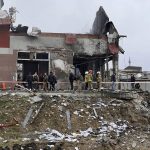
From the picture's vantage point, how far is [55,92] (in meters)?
28.5

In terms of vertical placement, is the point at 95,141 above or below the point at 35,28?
below

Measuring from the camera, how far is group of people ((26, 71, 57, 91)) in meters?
30.3

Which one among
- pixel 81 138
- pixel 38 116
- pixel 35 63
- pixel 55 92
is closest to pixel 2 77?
pixel 35 63

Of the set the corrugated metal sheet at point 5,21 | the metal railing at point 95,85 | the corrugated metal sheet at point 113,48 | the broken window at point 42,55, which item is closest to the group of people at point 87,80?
the metal railing at point 95,85

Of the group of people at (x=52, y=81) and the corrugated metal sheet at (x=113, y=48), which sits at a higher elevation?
the corrugated metal sheet at (x=113, y=48)

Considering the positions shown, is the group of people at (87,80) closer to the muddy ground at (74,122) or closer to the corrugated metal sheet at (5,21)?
the muddy ground at (74,122)

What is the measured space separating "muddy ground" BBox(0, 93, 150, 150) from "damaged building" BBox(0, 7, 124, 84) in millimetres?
6111

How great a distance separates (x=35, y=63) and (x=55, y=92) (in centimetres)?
654

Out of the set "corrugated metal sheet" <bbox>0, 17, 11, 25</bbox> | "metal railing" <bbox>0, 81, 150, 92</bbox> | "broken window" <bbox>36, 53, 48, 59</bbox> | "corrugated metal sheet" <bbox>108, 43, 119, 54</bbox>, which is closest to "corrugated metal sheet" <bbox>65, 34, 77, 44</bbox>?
"broken window" <bbox>36, 53, 48, 59</bbox>

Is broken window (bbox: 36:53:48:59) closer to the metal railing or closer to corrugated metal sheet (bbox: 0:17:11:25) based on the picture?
the metal railing

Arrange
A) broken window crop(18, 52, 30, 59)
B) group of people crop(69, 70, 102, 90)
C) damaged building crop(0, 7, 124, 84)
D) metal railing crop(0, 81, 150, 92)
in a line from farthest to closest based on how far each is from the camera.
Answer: broken window crop(18, 52, 30, 59)
damaged building crop(0, 7, 124, 84)
metal railing crop(0, 81, 150, 92)
group of people crop(69, 70, 102, 90)

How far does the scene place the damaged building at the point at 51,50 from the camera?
109ft

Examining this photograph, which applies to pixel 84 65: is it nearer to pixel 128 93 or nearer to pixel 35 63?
pixel 35 63

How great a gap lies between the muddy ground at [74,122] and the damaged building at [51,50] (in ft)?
20.0
